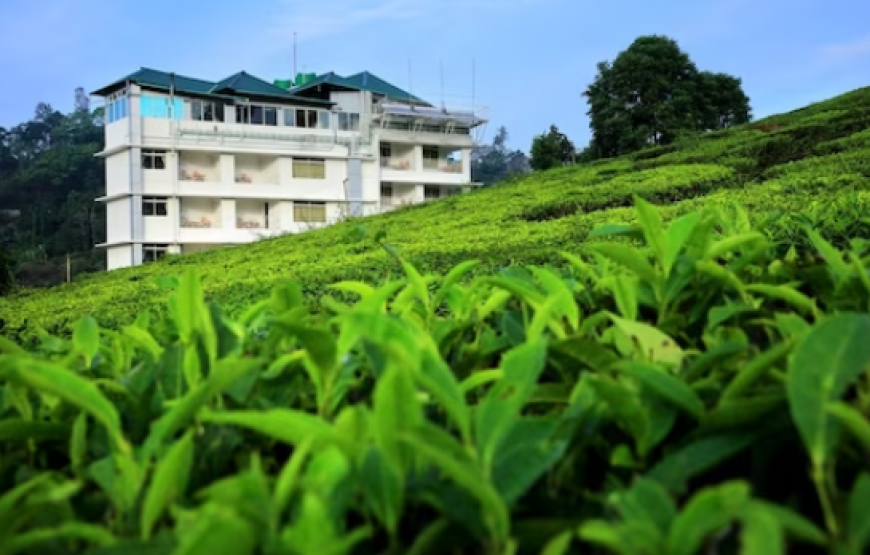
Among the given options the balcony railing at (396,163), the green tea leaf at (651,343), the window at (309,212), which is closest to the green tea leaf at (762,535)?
the green tea leaf at (651,343)

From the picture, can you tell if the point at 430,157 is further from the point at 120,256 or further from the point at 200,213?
the point at 120,256

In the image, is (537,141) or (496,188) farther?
(537,141)

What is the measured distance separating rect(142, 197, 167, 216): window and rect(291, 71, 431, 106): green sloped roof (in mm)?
5827

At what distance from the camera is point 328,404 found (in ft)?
2.03

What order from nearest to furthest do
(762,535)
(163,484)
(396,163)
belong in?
(762,535), (163,484), (396,163)

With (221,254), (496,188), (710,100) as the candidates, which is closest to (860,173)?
(496,188)

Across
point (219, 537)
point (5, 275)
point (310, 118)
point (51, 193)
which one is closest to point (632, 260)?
point (219, 537)

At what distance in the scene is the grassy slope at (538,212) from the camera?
5.94 metres

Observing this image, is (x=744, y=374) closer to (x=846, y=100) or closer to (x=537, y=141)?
(x=846, y=100)

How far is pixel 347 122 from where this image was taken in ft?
85.0

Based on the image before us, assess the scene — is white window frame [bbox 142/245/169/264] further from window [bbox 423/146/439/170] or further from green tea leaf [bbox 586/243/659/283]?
green tea leaf [bbox 586/243/659/283]

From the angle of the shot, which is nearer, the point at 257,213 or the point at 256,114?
the point at 256,114

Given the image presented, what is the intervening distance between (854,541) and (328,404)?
0.35 meters

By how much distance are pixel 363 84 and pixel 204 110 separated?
533 cm
